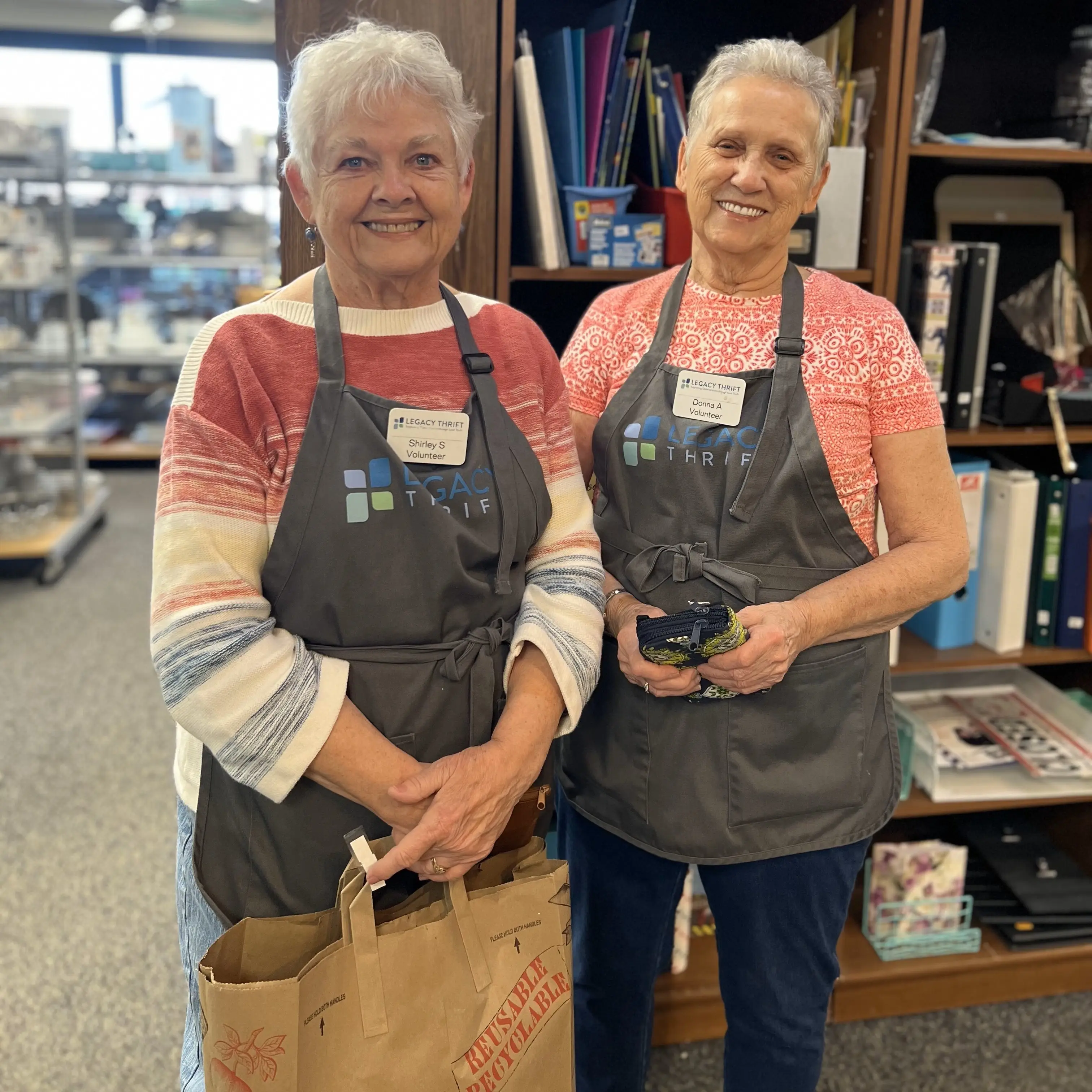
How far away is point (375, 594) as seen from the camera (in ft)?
3.95

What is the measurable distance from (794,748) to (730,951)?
1.04ft

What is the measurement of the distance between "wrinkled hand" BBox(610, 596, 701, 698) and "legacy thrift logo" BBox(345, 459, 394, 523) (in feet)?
1.26

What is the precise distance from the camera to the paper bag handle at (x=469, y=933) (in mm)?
1158

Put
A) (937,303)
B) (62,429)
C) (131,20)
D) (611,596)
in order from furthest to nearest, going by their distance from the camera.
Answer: (131,20)
(62,429)
(937,303)
(611,596)

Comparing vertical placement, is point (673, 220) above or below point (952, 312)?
above

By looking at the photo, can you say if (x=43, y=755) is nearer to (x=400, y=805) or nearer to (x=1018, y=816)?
(x=400, y=805)

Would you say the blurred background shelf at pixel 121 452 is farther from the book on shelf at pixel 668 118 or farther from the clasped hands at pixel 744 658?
the clasped hands at pixel 744 658

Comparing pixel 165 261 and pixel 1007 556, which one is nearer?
pixel 1007 556

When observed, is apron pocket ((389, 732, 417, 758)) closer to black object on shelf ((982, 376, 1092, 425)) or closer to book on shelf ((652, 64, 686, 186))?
book on shelf ((652, 64, 686, 186))

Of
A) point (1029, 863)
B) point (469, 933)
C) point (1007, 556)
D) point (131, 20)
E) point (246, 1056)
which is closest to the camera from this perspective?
point (246, 1056)

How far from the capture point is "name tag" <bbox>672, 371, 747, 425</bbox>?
1.41 m

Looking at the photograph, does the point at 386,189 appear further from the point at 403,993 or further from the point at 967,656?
the point at 967,656

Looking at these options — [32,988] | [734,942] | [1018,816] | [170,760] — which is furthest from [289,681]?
[170,760]

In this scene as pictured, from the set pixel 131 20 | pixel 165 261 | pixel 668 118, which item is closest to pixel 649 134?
pixel 668 118
